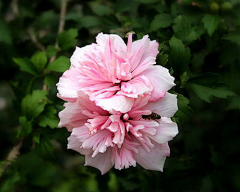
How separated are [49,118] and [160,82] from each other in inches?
25.2

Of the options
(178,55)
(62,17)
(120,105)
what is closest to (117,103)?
(120,105)

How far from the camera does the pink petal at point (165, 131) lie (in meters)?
1.07

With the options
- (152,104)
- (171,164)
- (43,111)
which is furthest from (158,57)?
(171,164)

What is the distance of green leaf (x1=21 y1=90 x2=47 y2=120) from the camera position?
152 centimetres

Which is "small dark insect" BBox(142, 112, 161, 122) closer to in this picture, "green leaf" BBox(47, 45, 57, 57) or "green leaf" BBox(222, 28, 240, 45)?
"green leaf" BBox(222, 28, 240, 45)

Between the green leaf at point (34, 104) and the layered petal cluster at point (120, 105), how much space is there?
418 mm

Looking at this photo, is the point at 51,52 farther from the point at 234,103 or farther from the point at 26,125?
the point at 234,103

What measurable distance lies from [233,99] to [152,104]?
2.17ft

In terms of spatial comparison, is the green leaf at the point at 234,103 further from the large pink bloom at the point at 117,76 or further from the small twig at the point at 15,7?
the small twig at the point at 15,7

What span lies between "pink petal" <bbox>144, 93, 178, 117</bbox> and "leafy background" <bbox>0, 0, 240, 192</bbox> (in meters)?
0.09

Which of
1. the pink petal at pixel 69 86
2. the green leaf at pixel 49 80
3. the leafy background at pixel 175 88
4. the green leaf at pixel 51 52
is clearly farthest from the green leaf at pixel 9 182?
the pink petal at pixel 69 86

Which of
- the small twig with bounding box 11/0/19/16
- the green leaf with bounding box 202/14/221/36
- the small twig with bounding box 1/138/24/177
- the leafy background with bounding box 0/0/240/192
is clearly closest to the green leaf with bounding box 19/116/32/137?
the leafy background with bounding box 0/0/240/192

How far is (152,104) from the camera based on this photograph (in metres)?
1.09

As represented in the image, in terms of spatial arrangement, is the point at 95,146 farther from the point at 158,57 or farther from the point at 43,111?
the point at 43,111
